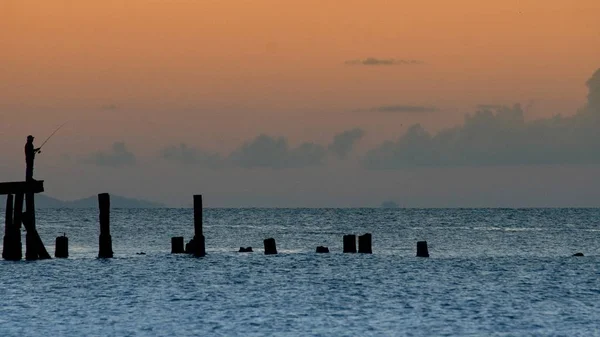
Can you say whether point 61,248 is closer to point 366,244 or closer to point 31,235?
point 31,235

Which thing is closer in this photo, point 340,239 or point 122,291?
point 122,291

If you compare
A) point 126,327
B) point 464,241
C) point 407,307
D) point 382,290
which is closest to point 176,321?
point 126,327

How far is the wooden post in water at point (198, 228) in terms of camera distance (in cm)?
4638

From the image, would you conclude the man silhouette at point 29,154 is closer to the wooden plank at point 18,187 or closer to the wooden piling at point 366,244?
the wooden plank at point 18,187

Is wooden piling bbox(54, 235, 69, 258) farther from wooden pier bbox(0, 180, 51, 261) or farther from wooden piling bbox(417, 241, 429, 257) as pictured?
wooden piling bbox(417, 241, 429, 257)

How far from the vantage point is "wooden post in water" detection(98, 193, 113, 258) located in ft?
145

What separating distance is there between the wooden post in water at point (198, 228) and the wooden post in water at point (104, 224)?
3.57 m

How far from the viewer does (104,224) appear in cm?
4459

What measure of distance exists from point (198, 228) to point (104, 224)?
→ 4508mm

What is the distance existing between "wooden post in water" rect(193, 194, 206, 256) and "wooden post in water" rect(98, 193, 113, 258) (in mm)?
3575

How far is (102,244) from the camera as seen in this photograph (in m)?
47.0

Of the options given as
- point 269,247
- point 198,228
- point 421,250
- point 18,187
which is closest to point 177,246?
point 198,228

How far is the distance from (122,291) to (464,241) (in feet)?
150

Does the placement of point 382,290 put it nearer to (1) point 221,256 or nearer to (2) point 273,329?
(2) point 273,329
